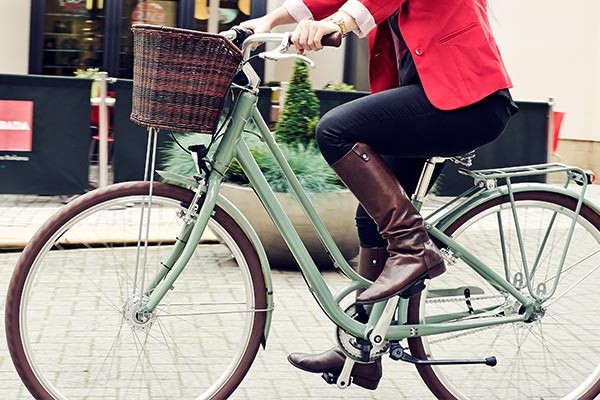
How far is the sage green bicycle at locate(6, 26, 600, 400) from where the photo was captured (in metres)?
3.36

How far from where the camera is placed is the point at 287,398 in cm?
410

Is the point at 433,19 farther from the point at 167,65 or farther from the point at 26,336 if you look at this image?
the point at 26,336

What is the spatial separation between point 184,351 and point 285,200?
2.56 metres

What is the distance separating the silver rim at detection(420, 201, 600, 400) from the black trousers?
1.48 ft

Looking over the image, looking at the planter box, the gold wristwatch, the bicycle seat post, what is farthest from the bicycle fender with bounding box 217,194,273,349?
the planter box

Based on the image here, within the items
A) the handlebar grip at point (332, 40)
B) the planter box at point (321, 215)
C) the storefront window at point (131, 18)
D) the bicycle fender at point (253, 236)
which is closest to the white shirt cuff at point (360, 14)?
the handlebar grip at point (332, 40)

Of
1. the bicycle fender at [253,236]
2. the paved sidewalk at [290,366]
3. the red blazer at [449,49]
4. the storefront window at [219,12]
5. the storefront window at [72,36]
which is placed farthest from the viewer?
the storefront window at [219,12]

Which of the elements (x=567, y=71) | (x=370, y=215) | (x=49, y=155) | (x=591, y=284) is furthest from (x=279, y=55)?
(x=567, y=71)

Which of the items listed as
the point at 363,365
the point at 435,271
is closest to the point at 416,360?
the point at 363,365

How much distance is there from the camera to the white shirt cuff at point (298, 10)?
3.32m

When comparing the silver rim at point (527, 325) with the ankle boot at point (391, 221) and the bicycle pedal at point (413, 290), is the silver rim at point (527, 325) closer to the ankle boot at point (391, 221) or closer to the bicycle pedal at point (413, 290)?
the bicycle pedal at point (413, 290)

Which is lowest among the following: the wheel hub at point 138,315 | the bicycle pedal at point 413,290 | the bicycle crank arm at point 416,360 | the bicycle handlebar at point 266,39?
the bicycle crank arm at point 416,360

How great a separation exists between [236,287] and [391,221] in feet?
2.01

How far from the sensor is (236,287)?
3553mm
